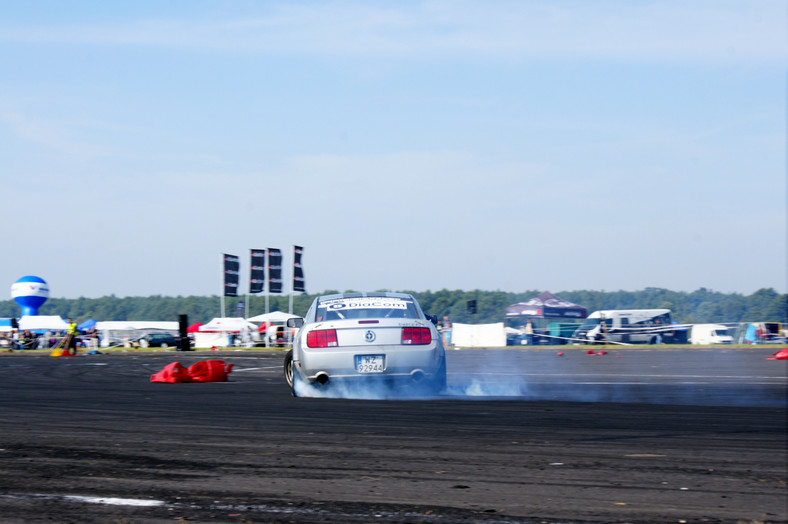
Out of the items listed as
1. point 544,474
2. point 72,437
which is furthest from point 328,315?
point 544,474

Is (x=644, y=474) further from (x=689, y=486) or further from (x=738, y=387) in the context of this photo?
(x=738, y=387)

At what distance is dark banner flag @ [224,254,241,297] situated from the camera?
48.8 meters

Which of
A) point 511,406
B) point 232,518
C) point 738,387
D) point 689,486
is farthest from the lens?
point 738,387

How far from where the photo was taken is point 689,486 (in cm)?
464

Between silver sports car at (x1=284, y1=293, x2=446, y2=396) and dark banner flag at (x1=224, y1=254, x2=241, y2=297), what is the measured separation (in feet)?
130

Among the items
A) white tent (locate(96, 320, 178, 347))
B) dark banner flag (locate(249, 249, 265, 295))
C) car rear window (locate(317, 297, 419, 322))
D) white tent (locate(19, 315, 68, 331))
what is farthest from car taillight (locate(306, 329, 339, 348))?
white tent (locate(19, 315, 68, 331))

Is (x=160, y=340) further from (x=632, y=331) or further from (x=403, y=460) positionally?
(x=403, y=460)

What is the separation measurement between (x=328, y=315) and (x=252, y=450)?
419 cm

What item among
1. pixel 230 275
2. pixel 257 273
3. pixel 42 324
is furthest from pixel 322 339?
pixel 42 324

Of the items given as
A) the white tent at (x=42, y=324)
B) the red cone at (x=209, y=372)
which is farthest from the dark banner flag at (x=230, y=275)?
the red cone at (x=209, y=372)

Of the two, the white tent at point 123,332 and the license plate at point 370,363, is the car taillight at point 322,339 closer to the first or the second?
the license plate at point 370,363

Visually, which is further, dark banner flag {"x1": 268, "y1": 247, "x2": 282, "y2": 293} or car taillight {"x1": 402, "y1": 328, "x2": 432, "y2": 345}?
dark banner flag {"x1": 268, "y1": 247, "x2": 282, "y2": 293}

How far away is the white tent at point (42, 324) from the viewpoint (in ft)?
221

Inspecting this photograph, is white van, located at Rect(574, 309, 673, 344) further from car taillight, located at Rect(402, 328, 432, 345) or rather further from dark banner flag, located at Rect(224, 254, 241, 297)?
car taillight, located at Rect(402, 328, 432, 345)
